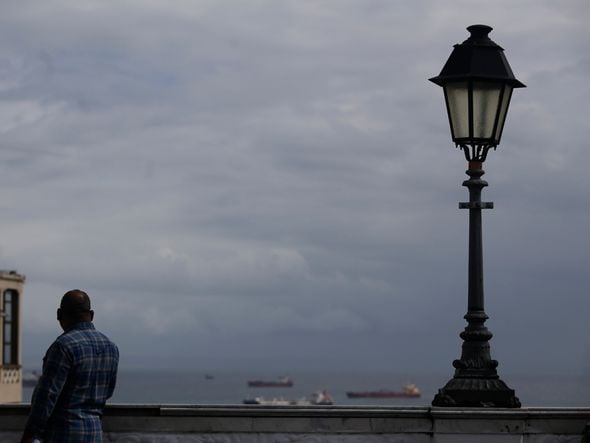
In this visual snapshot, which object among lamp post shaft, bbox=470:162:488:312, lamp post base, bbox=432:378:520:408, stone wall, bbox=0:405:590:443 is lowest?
stone wall, bbox=0:405:590:443

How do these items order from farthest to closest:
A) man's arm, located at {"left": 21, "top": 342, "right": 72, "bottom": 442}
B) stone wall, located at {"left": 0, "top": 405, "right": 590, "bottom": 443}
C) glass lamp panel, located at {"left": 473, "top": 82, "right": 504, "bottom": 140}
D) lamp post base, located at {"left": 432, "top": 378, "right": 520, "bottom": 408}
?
glass lamp panel, located at {"left": 473, "top": 82, "right": 504, "bottom": 140}, lamp post base, located at {"left": 432, "top": 378, "right": 520, "bottom": 408}, stone wall, located at {"left": 0, "top": 405, "right": 590, "bottom": 443}, man's arm, located at {"left": 21, "top": 342, "right": 72, "bottom": 442}

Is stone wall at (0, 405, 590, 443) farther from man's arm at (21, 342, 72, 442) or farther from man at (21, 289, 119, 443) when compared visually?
man's arm at (21, 342, 72, 442)

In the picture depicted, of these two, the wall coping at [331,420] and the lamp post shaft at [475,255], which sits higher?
the lamp post shaft at [475,255]

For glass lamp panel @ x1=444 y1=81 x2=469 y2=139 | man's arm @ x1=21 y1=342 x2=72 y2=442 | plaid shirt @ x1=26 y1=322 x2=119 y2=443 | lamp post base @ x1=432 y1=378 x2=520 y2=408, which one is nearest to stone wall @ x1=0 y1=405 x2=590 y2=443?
lamp post base @ x1=432 y1=378 x2=520 y2=408

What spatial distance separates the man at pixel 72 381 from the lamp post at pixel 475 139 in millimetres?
3191

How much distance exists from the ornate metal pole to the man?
3185mm

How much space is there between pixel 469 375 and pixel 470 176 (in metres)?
1.67

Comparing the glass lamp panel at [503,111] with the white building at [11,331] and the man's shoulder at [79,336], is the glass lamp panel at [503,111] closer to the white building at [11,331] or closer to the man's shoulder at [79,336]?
the man's shoulder at [79,336]

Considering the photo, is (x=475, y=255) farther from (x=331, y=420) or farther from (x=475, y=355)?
(x=331, y=420)

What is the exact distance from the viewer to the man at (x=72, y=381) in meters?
8.60

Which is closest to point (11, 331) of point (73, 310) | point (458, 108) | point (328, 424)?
point (458, 108)

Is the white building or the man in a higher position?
the white building

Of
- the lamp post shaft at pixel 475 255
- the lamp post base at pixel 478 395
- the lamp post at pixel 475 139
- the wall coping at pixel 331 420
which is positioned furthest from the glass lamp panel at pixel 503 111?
the wall coping at pixel 331 420

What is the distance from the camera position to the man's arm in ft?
28.1
